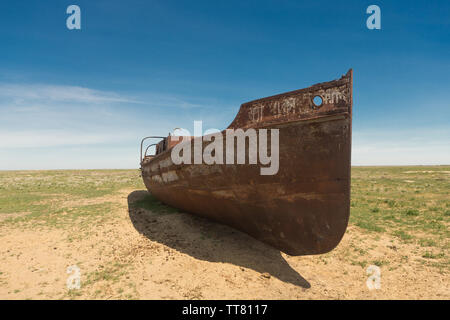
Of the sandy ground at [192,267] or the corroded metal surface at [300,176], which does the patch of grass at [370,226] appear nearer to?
the sandy ground at [192,267]

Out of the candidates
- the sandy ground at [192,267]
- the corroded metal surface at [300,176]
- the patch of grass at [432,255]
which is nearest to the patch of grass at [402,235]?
the sandy ground at [192,267]

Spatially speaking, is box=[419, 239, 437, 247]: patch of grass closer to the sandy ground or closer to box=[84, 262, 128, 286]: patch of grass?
the sandy ground

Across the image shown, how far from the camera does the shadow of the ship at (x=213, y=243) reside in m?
4.37

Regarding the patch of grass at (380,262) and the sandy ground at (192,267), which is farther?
the patch of grass at (380,262)

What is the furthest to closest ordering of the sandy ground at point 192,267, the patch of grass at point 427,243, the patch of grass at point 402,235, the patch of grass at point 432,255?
the patch of grass at point 402,235
the patch of grass at point 427,243
the patch of grass at point 432,255
the sandy ground at point 192,267

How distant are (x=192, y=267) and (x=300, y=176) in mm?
2634

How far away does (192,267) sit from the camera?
4.27 metres

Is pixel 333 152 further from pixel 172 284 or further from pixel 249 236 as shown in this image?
pixel 172 284

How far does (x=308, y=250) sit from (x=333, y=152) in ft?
6.09

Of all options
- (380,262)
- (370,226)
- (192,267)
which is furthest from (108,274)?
(370,226)

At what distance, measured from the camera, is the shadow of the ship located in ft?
14.3

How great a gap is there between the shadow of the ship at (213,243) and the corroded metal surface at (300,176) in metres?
0.36
